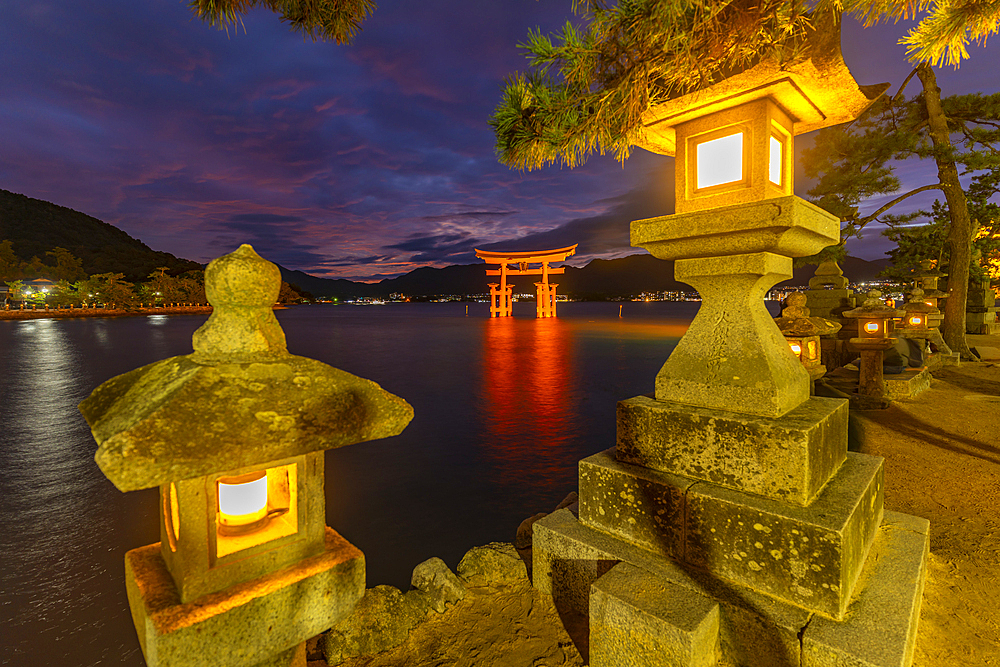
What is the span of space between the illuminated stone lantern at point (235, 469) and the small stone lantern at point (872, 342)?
835 centimetres

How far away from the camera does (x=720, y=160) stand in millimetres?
2541

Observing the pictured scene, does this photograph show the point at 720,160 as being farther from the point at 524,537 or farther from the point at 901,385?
the point at 901,385

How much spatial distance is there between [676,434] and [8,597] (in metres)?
6.09

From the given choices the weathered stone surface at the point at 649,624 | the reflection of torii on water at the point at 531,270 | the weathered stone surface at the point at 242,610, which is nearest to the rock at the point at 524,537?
the weathered stone surface at the point at 649,624

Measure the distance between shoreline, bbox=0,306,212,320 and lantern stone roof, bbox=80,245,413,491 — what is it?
142ft

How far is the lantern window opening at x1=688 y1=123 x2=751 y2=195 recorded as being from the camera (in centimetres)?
243

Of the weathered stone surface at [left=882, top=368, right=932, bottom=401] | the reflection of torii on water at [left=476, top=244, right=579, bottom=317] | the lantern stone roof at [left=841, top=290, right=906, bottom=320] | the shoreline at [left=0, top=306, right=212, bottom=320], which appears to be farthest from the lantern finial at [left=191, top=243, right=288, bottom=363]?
the shoreline at [left=0, top=306, right=212, bottom=320]

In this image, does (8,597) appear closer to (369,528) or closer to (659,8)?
(369,528)

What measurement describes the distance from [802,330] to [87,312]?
67.0 metres

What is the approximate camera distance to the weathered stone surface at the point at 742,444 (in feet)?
6.50

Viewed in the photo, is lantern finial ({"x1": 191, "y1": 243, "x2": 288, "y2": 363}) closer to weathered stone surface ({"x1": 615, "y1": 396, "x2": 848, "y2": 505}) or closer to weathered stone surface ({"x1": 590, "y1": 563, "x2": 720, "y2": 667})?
weathered stone surface ({"x1": 590, "y1": 563, "x2": 720, "y2": 667})

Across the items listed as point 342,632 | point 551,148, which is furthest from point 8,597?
point 551,148

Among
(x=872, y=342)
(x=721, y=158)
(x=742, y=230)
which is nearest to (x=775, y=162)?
(x=721, y=158)

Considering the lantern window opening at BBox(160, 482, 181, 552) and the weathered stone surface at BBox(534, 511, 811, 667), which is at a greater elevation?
the lantern window opening at BBox(160, 482, 181, 552)
